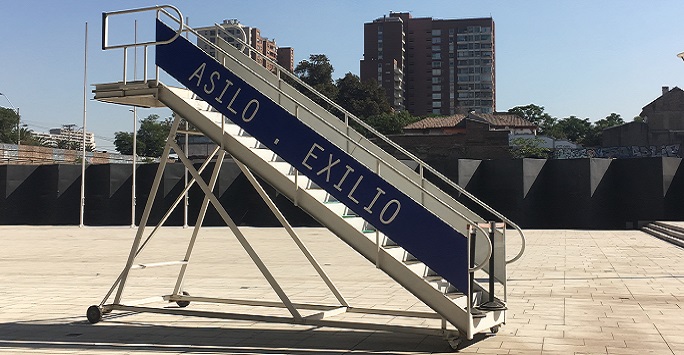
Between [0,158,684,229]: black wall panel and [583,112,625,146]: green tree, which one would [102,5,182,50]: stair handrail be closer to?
[0,158,684,229]: black wall panel

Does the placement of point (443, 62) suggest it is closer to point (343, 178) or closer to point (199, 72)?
point (199, 72)

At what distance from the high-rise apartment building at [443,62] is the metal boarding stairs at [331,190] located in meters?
170

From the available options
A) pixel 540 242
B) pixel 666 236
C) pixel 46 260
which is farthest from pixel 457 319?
pixel 666 236

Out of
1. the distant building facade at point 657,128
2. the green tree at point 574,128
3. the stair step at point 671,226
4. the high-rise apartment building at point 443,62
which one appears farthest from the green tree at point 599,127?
the stair step at point 671,226

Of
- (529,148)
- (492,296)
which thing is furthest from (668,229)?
(529,148)

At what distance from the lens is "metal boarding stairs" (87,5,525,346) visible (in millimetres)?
6500

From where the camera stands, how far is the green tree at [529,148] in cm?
7900

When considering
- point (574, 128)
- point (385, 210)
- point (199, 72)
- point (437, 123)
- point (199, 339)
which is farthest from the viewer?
point (574, 128)

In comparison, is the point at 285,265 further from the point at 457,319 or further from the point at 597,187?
the point at 597,187

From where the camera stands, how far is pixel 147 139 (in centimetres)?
11856

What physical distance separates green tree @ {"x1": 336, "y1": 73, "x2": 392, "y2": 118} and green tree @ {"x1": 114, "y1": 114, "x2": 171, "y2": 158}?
31.3 meters

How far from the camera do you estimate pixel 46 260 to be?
17.6 meters

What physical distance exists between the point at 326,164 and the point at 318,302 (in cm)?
376

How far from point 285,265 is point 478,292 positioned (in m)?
9.00
